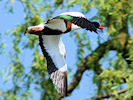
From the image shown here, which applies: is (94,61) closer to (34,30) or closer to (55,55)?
(55,55)

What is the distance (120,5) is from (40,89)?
2.09 m

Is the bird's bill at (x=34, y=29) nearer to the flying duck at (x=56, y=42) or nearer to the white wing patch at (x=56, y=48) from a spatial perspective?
the flying duck at (x=56, y=42)

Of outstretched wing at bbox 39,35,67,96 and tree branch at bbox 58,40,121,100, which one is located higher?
outstretched wing at bbox 39,35,67,96

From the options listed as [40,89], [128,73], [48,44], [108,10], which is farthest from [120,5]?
[40,89]

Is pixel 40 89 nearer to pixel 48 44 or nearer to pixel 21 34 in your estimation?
pixel 21 34

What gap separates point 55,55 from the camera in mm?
6066

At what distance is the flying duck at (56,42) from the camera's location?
5594 millimetres

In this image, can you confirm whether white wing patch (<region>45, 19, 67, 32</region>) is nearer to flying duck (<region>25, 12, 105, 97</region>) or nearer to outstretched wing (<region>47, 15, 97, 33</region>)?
flying duck (<region>25, 12, 105, 97</region>)

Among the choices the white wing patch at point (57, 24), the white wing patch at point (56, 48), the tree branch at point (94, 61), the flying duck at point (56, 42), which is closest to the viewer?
the flying duck at point (56, 42)

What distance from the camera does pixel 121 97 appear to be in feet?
23.7

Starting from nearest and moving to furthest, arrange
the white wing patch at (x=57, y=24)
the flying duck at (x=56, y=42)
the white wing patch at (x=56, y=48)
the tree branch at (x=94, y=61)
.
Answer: the flying duck at (x=56, y=42)
the white wing patch at (x=57, y=24)
the white wing patch at (x=56, y=48)
the tree branch at (x=94, y=61)

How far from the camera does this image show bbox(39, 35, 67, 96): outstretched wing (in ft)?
19.1

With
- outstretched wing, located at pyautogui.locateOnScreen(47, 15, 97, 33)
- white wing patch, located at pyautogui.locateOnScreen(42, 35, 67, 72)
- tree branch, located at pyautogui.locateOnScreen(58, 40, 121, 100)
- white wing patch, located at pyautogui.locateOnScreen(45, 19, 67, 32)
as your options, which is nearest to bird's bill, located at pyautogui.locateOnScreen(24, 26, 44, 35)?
white wing patch, located at pyautogui.locateOnScreen(45, 19, 67, 32)

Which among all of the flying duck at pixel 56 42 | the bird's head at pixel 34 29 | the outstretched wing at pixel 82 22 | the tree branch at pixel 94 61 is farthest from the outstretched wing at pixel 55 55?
the tree branch at pixel 94 61
